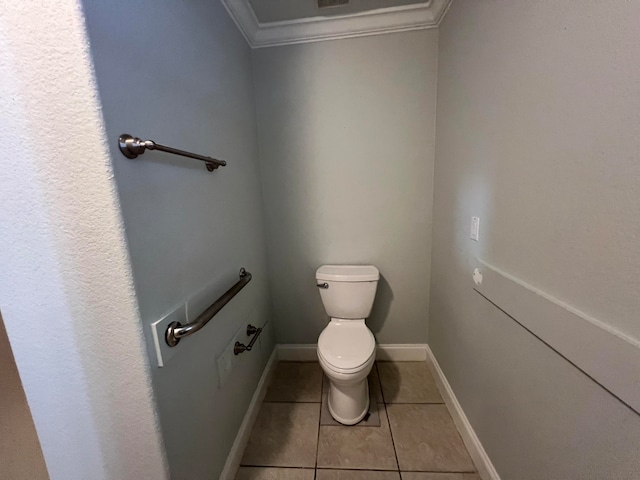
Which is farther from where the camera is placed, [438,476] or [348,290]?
[348,290]

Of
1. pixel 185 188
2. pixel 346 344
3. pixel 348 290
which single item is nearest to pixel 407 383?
pixel 346 344

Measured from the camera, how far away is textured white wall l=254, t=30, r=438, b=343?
4.99ft

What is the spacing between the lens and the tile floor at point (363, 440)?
113cm

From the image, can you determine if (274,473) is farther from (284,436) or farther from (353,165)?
(353,165)

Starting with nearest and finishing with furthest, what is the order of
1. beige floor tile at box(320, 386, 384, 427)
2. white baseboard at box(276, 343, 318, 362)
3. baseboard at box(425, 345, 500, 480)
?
baseboard at box(425, 345, 500, 480), beige floor tile at box(320, 386, 384, 427), white baseboard at box(276, 343, 318, 362)

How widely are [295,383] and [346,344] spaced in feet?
1.89

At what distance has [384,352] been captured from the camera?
1.85 metres

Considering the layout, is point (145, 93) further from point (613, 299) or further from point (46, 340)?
point (613, 299)

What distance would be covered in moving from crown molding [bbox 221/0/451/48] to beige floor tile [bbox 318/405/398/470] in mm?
2244

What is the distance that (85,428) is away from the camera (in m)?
0.72

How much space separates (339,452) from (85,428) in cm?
105

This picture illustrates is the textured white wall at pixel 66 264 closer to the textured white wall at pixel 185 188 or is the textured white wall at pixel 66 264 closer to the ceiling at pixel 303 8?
the textured white wall at pixel 185 188

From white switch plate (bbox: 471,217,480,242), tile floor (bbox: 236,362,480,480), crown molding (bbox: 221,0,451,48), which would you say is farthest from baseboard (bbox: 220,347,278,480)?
crown molding (bbox: 221,0,451,48)

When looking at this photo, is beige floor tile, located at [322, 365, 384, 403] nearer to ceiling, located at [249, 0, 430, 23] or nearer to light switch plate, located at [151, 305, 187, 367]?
light switch plate, located at [151, 305, 187, 367]
